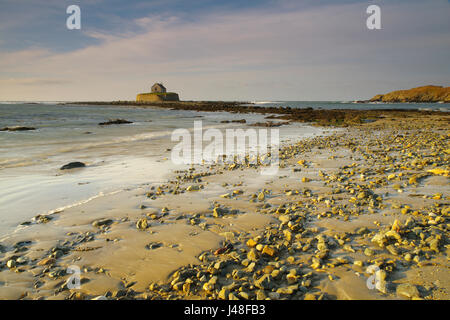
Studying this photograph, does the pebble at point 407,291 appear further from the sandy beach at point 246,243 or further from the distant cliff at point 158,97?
the distant cliff at point 158,97

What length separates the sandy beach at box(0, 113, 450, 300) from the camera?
282cm

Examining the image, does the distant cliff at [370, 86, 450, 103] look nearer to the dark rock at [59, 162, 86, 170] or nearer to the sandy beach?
the sandy beach

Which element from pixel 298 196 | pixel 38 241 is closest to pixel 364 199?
pixel 298 196

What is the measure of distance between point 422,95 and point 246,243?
7545 inches

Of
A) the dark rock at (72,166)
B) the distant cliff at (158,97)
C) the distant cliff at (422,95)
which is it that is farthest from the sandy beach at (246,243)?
the distant cliff at (422,95)

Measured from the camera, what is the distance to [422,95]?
495 feet

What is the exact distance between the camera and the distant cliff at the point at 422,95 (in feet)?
465

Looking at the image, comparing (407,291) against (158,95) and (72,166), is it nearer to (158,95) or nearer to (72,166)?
(72,166)

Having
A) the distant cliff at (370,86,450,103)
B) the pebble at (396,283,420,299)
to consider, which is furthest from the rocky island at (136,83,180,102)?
the pebble at (396,283,420,299)

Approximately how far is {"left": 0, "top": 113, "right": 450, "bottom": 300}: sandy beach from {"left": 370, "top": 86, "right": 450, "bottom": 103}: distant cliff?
172198mm

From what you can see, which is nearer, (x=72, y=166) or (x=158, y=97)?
(x=72, y=166)

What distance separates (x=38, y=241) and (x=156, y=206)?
6.65ft

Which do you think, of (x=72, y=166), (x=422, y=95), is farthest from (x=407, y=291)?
(x=422, y=95)
